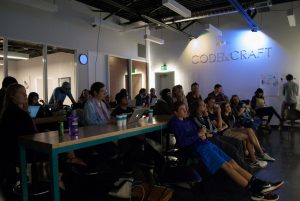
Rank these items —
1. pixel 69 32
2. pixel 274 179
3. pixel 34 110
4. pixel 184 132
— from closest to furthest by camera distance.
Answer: pixel 184 132
pixel 274 179
pixel 34 110
pixel 69 32

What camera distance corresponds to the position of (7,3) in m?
5.91

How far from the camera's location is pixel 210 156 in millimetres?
2967

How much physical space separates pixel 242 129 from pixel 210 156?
1.57 m

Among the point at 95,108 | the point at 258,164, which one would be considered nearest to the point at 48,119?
the point at 95,108

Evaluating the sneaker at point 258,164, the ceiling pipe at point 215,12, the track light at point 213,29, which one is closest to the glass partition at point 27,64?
the ceiling pipe at point 215,12

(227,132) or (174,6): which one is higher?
(174,6)

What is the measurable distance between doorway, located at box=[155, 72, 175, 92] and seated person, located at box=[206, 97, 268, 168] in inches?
233

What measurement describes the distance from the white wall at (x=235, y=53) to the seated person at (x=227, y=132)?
4691 millimetres

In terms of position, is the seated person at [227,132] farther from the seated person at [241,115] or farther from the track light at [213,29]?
the track light at [213,29]

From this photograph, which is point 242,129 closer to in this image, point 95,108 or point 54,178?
point 95,108

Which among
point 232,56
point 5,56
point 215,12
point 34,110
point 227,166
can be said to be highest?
point 215,12

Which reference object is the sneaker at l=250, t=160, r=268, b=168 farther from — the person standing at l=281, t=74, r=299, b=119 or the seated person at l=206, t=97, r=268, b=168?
the person standing at l=281, t=74, r=299, b=119

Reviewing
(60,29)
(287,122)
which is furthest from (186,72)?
(60,29)

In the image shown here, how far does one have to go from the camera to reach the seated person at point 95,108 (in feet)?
10.6
